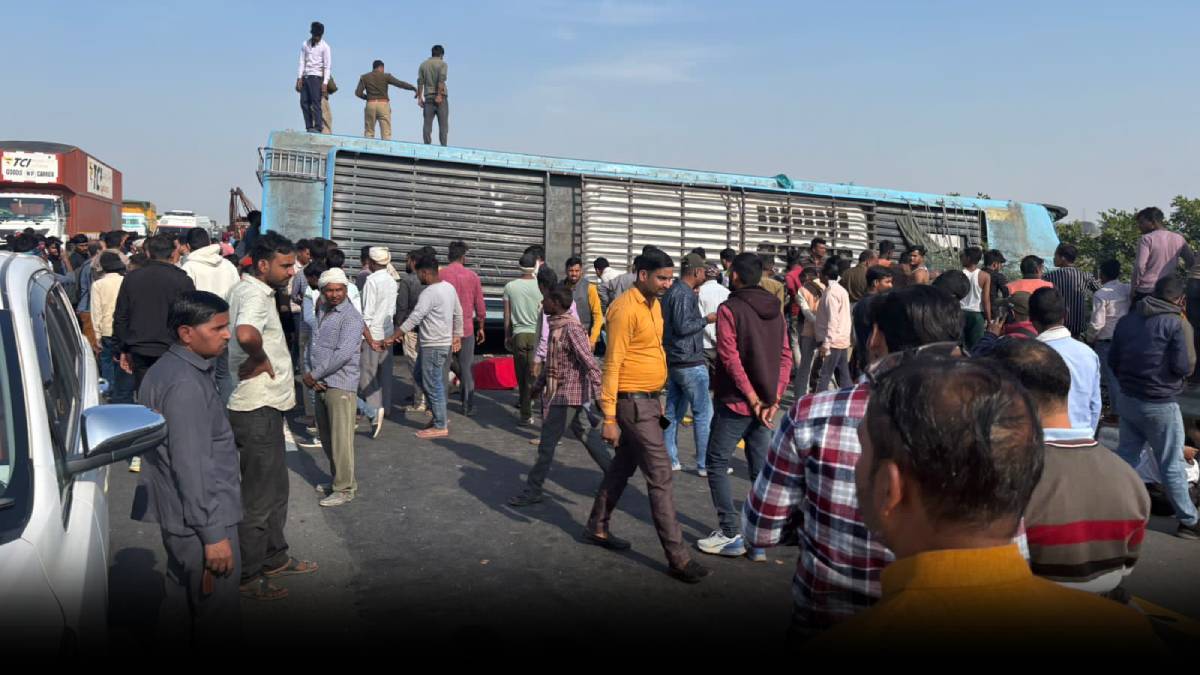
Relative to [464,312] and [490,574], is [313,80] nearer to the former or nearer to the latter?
[464,312]

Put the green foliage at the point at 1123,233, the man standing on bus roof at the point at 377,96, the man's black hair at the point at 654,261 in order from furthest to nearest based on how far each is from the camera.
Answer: the green foliage at the point at 1123,233 → the man standing on bus roof at the point at 377,96 → the man's black hair at the point at 654,261

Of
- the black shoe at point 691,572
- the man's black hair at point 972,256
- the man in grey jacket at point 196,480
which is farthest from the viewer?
the man's black hair at point 972,256

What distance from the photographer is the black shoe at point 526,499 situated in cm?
661

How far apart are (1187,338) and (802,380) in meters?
4.76

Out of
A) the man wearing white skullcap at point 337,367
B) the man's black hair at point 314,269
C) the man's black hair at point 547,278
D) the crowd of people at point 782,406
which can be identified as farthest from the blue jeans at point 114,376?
the man's black hair at point 547,278

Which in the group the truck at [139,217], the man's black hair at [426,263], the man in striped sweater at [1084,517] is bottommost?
the man in striped sweater at [1084,517]

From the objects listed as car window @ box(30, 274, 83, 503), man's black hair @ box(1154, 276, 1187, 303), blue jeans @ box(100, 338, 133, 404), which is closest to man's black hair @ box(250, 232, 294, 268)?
car window @ box(30, 274, 83, 503)

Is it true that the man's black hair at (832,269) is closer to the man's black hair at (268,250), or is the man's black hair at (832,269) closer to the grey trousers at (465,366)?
the grey trousers at (465,366)

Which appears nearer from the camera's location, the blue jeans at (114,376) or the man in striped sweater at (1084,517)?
the man in striped sweater at (1084,517)

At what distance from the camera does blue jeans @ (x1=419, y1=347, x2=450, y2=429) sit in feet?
28.8

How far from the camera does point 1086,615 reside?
1177mm

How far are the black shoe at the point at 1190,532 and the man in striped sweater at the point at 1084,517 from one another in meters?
4.11

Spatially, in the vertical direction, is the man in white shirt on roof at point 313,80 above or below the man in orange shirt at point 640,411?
above

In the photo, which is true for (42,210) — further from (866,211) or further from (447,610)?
(447,610)
